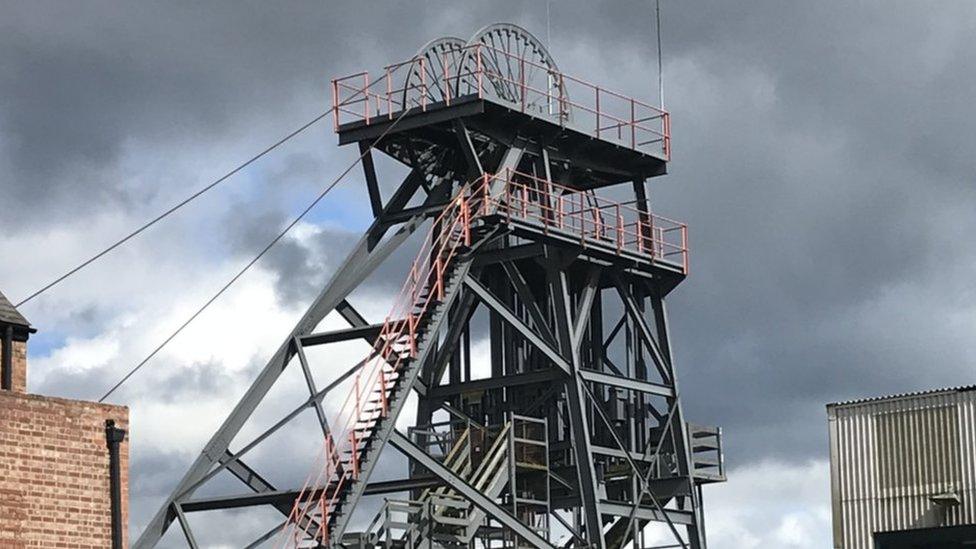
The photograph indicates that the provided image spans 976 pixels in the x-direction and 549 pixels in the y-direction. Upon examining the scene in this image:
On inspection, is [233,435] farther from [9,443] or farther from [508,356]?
[9,443]

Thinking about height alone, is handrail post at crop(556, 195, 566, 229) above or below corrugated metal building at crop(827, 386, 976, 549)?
above

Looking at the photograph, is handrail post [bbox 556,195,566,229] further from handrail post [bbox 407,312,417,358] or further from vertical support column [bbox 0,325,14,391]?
vertical support column [bbox 0,325,14,391]

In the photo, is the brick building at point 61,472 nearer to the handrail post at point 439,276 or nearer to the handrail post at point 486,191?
the handrail post at point 439,276

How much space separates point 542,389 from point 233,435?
798 centimetres

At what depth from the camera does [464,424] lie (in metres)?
45.9

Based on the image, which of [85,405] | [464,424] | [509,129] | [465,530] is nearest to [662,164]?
[509,129]

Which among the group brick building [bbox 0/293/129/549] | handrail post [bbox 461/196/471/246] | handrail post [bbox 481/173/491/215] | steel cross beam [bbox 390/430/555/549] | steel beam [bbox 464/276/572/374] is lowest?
brick building [bbox 0/293/129/549]

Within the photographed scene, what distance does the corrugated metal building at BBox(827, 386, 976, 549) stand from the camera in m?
38.3

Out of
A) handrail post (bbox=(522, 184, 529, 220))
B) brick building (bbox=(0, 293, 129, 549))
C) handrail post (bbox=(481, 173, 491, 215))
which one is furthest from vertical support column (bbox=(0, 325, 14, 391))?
handrail post (bbox=(522, 184, 529, 220))

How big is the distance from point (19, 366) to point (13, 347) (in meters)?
0.37

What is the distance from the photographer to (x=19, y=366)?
35.0 meters

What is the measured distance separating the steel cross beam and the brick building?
9.34 m

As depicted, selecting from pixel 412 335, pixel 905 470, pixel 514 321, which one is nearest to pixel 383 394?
pixel 412 335

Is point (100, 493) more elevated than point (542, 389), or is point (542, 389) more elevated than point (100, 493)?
point (542, 389)
